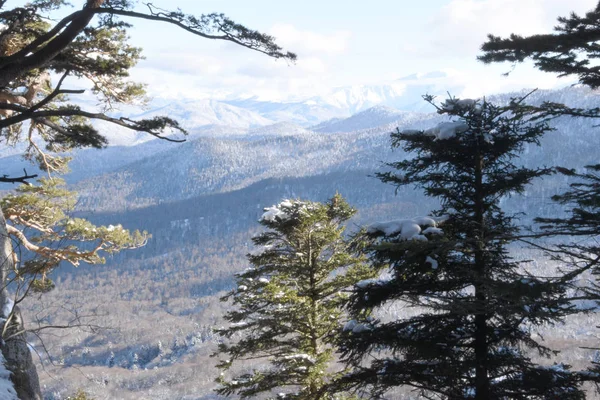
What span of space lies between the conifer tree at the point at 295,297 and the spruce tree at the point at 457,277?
3.50 metres

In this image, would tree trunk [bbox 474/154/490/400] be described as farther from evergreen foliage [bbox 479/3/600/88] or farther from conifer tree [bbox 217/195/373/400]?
conifer tree [bbox 217/195/373/400]

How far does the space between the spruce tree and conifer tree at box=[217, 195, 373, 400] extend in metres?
3.50

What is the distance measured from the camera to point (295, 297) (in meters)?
9.82

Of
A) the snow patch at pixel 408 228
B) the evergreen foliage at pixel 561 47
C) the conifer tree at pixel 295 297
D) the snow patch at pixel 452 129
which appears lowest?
the conifer tree at pixel 295 297

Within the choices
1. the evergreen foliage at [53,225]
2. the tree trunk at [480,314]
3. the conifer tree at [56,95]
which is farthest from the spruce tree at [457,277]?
the evergreen foliage at [53,225]

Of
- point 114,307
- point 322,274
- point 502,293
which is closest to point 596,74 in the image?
point 502,293

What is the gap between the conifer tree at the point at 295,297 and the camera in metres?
9.79

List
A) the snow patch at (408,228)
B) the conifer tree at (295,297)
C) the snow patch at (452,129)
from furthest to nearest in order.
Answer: the conifer tree at (295,297), the snow patch at (452,129), the snow patch at (408,228)

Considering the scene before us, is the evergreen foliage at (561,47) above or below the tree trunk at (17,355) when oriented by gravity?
above

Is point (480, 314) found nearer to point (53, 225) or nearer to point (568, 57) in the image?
point (568, 57)

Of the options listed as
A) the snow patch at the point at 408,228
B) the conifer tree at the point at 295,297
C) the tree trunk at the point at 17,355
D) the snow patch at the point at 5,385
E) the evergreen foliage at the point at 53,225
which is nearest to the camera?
the snow patch at the point at 5,385

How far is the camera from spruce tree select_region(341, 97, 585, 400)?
568 centimetres

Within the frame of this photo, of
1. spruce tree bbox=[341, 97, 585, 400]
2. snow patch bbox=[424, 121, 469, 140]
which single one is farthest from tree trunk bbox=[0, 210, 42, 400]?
snow patch bbox=[424, 121, 469, 140]

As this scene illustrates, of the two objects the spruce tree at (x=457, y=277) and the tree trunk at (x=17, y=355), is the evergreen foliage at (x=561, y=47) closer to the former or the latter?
the spruce tree at (x=457, y=277)
